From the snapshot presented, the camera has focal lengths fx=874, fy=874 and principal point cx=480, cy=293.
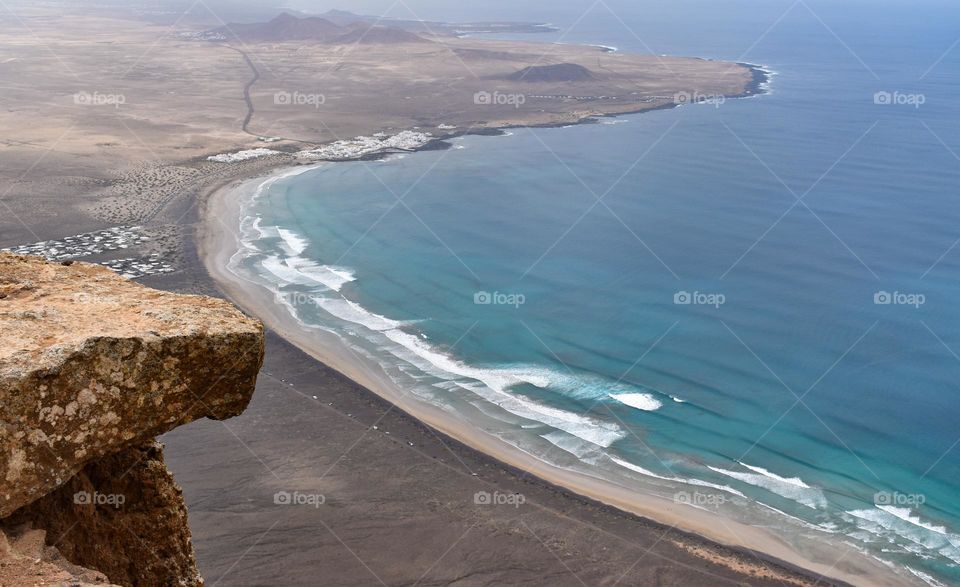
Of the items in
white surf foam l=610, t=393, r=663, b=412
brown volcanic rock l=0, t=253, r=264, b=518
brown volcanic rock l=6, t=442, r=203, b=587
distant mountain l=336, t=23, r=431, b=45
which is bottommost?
white surf foam l=610, t=393, r=663, b=412

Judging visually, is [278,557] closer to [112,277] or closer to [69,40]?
[112,277]

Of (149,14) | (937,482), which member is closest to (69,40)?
(149,14)
